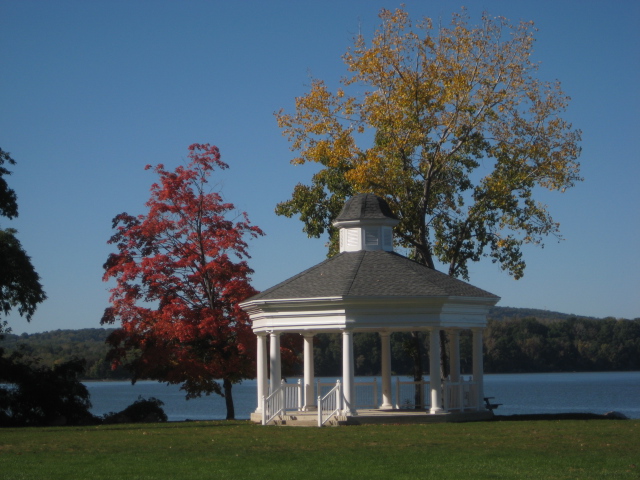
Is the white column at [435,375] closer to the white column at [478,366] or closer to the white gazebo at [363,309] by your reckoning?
the white gazebo at [363,309]

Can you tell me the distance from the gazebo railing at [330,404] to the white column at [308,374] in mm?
2560

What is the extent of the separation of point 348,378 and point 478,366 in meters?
4.59

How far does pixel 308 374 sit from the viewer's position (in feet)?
99.2

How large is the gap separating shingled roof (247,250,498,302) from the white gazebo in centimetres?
3

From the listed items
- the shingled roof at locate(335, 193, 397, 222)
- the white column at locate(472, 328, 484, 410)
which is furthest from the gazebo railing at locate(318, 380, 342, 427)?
the shingled roof at locate(335, 193, 397, 222)

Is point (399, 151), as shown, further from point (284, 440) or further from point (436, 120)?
point (284, 440)

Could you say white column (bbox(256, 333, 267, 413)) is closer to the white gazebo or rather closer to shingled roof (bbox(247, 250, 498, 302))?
the white gazebo

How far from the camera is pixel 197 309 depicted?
33.3 meters

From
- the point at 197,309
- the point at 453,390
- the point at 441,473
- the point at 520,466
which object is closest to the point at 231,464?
the point at 441,473

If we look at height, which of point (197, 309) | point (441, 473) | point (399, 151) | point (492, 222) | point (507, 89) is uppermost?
point (507, 89)

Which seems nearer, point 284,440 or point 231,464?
point 231,464

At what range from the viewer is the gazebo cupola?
2975 centimetres

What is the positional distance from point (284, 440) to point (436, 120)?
1630 cm

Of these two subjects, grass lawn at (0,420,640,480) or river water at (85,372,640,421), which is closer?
grass lawn at (0,420,640,480)
